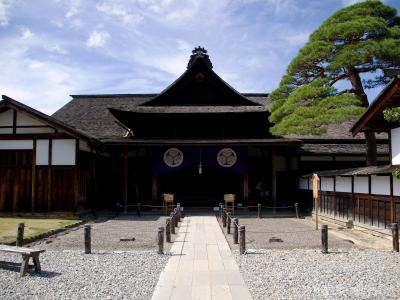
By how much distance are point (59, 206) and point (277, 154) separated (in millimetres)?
12921

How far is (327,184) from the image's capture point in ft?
60.4

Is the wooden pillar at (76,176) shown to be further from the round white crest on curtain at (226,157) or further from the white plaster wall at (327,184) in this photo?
the white plaster wall at (327,184)

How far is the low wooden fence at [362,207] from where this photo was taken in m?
12.2

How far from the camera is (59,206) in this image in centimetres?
1853

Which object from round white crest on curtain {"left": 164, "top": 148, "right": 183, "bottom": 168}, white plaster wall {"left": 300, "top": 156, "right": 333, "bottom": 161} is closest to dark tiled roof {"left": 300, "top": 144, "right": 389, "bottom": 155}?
white plaster wall {"left": 300, "top": 156, "right": 333, "bottom": 161}

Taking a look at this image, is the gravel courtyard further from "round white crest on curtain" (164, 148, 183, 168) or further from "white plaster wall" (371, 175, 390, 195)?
"round white crest on curtain" (164, 148, 183, 168)

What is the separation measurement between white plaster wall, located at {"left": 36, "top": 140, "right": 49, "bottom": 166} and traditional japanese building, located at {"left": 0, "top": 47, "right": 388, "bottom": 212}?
0.05 meters

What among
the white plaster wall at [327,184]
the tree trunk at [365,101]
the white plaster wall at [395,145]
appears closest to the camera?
the white plaster wall at [395,145]

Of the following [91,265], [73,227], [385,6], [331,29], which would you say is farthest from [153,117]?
[91,265]

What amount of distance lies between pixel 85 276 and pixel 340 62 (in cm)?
1270

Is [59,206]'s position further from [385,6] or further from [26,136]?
[385,6]

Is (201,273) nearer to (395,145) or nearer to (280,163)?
(395,145)

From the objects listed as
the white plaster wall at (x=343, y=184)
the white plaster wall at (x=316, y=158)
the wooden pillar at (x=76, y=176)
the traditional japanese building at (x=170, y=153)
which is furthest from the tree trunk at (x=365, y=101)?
the wooden pillar at (x=76, y=176)

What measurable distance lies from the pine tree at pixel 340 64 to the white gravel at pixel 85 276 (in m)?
9.32
